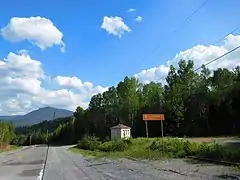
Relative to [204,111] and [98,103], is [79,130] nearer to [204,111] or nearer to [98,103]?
[98,103]

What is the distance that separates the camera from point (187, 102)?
88312 millimetres

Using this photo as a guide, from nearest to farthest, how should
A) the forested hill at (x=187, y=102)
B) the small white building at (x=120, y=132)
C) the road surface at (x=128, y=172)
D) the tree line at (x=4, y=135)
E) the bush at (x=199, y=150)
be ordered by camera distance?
the road surface at (x=128, y=172)
the bush at (x=199, y=150)
the forested hill at (x=187, y=102)
the small white building at (x=120, y=132)
the tree line at (x=4, y=135)

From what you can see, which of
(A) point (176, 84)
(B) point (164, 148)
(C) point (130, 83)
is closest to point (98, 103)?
(C) point (130, 83)

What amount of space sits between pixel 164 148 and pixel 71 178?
18758mm

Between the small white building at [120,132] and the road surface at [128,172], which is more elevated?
the small white building at [120,132]

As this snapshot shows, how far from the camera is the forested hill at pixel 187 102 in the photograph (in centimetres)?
7925

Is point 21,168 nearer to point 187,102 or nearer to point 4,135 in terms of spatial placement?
point 187,102

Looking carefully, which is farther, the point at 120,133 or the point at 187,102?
the point at 187,102

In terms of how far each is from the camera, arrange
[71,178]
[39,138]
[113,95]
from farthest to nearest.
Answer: [39,138], [113,95], [71,178]

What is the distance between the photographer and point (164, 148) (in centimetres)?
3572

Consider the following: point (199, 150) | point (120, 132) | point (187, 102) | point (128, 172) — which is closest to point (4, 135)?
point (120, 132)

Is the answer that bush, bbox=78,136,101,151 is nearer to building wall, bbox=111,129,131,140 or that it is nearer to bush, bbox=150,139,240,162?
building wall, bbox=111,129,131,140

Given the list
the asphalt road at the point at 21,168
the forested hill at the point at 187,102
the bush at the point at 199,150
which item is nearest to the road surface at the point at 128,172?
the asphalt road at the point at 21,168

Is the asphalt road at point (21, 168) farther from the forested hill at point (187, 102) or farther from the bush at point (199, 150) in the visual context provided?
the forested hill at point (187, 102)
